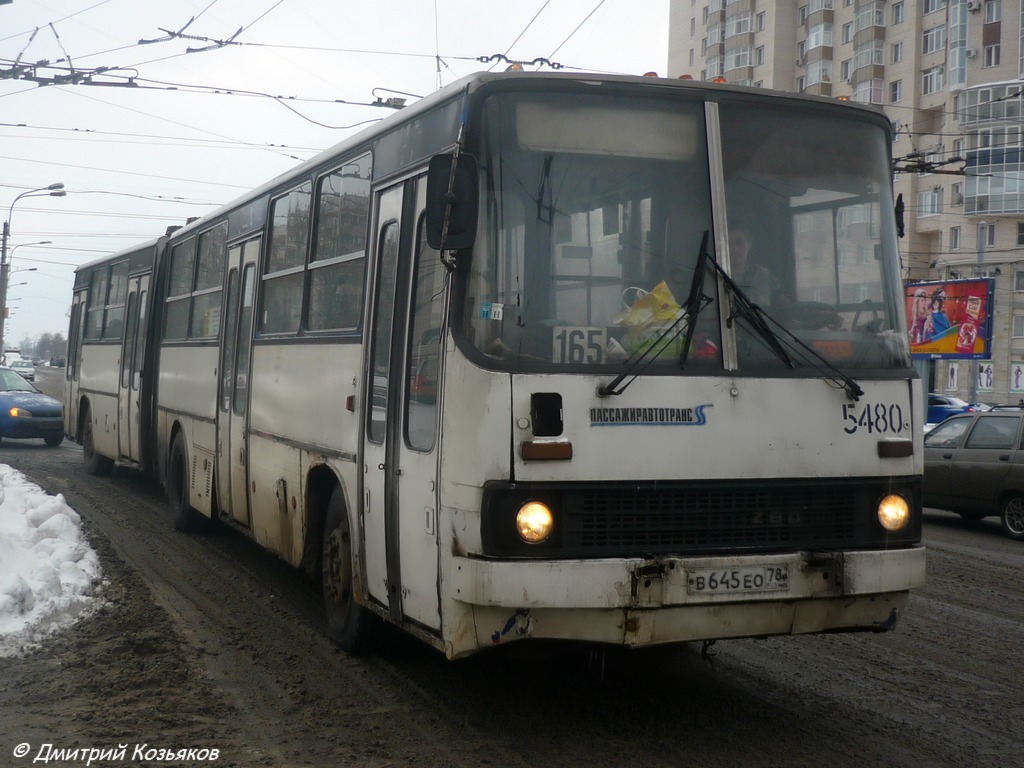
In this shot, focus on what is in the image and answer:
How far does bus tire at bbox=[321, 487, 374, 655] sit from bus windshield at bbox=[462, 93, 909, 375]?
2269 millimetres

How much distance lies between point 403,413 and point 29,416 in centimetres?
1954

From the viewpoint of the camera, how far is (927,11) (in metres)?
61.4

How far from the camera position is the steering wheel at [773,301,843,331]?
216 inches

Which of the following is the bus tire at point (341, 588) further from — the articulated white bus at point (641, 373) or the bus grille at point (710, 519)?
the bus grille at point (710, 519)

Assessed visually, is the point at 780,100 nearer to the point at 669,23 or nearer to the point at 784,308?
the point at 784,308

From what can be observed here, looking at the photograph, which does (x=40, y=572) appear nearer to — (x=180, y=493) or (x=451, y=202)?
(x=180, y=493)

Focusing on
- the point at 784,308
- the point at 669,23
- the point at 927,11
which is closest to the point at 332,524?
the point at 784,308

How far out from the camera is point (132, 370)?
14914mm

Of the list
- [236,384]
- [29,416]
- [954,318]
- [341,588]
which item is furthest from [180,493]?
[954,318]

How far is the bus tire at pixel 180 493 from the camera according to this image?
11828mm

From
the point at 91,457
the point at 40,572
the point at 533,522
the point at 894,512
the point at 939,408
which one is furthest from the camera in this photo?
the point at 939,408

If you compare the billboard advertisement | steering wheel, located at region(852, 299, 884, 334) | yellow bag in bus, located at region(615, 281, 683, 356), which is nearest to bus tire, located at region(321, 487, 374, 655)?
yellow bag in bus, located at region(615, 281, 683, 356)

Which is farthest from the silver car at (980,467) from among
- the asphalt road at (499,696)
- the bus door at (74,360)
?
the bus door at (74,360)

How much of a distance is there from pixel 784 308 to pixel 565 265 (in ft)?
3.66
